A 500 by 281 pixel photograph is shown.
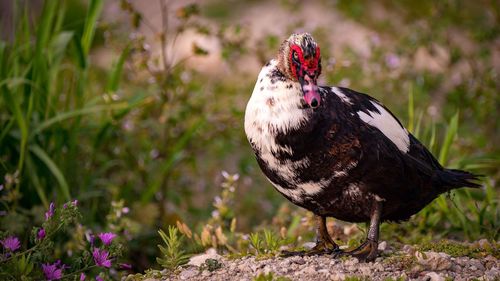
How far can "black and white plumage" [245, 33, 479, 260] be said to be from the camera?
3.03 m

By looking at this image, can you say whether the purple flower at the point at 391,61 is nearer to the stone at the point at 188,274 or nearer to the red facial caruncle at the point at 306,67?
the red facial caruncle at the point at 306,67

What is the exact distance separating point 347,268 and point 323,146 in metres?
0.56

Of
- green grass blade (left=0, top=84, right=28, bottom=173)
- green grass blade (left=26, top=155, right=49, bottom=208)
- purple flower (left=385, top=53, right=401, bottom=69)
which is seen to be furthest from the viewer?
purple flower (left=385, top=53, right=401, bottom=69)

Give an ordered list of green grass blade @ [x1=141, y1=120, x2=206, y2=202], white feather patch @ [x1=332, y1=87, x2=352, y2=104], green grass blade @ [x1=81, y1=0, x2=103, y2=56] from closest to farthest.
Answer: white feather patch @ [x1=332, y1=87, x2=352, y2=104], green grass blade @ [x1=81, y1=0, x2=103, y2=56], green grass blade @ [x1=141, y1=120, x2=206, y2=202]

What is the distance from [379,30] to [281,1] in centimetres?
144

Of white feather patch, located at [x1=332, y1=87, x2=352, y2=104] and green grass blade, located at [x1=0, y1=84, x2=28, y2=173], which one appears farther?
green grass blade, located at [x1=0, y1=84, x2=28, y2=173]

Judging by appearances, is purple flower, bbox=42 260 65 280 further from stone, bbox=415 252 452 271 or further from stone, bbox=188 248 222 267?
stone, bbox=415 252 452 271

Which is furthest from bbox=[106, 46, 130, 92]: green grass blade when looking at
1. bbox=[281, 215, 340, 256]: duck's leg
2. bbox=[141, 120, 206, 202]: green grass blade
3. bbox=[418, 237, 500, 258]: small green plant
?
bbox=[418, 237, 500, 258]: small green plant

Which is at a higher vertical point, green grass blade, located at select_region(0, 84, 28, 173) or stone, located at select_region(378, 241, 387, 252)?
green grass blade, located at select_region(0, 84, 28, 173)

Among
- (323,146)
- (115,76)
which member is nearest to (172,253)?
(323,146)

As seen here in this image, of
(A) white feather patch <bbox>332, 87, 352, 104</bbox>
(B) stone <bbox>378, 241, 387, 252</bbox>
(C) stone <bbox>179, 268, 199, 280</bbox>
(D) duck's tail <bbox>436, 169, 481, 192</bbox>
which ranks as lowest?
(C) stone <bbox>179, 268, 199, 280</bbox>

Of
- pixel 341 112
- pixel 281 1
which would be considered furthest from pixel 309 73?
pixel 281 1

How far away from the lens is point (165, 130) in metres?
4.74

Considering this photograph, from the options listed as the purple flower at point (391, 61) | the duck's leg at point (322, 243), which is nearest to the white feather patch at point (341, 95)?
the duck's leg at point (322, 243)
